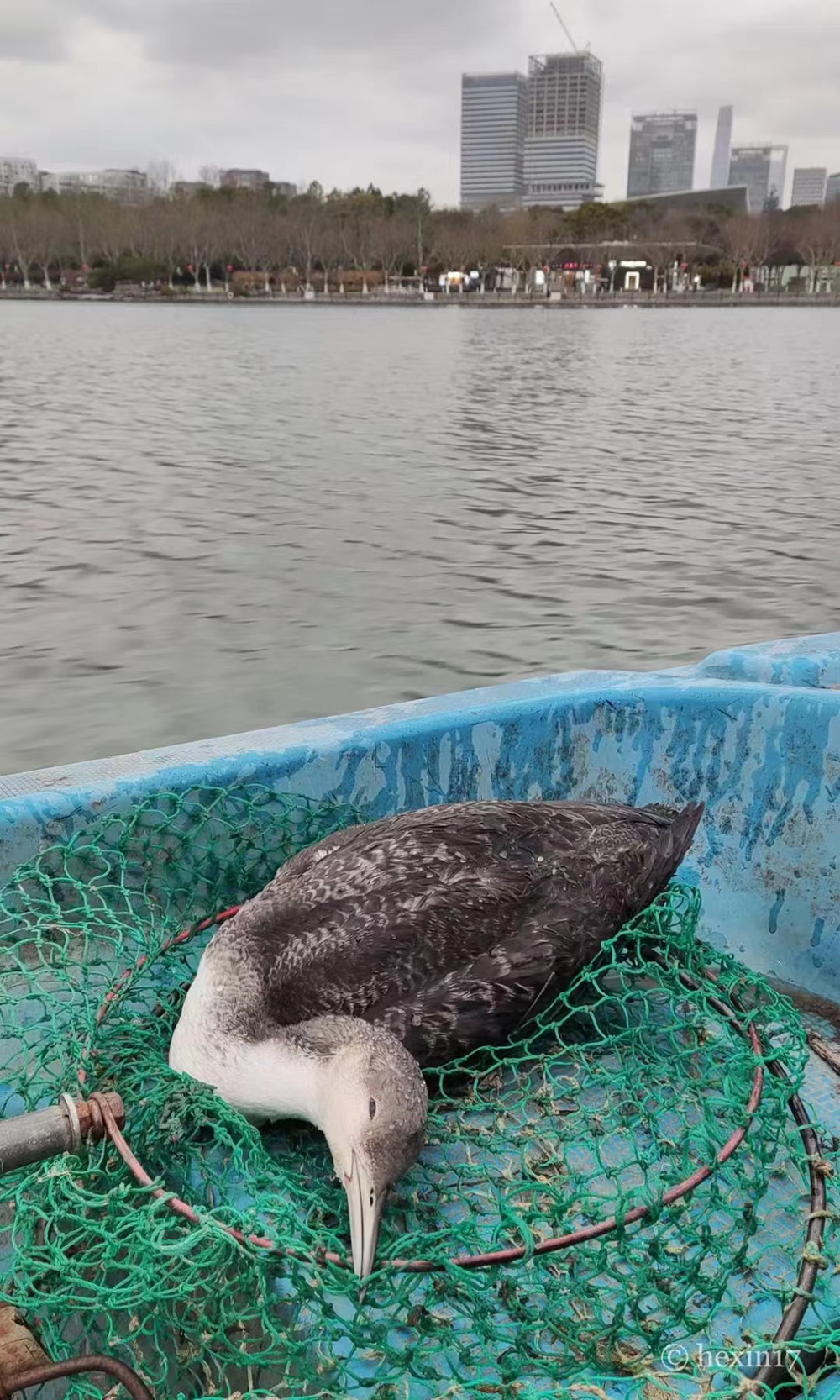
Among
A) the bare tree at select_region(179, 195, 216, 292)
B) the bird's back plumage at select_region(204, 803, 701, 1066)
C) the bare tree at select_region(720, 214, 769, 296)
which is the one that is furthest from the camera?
the bare tree at select_region(720, 214, 769, 296)

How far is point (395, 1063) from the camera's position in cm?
269

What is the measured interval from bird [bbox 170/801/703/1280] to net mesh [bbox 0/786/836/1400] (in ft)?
0.37

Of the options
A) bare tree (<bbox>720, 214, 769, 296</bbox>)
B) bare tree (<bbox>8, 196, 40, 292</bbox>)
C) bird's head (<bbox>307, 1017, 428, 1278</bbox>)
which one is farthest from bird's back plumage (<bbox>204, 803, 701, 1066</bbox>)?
bare tree (<bbox>720, 214, 769, 296</bbox>)

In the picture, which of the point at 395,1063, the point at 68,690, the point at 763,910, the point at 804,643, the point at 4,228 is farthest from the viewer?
the point at 4,228

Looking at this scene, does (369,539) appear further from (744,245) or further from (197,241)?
(744,245)

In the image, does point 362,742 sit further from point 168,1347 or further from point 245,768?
point 168,1347

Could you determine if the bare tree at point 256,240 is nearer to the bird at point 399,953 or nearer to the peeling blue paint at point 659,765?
the peeling blue paint at point 659,765

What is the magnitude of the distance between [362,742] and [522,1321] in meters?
2.02

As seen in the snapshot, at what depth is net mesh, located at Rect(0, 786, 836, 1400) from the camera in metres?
2.37

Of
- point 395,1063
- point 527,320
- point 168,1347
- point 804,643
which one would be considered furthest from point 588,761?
point 527,320

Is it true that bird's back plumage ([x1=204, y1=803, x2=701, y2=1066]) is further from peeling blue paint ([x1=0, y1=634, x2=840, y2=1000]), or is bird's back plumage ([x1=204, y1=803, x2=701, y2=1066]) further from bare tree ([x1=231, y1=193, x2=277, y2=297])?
bare tree ([x1=231, y1=193, x2=277, y2=297])

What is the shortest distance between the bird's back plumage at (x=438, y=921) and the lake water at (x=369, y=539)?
4.86 meters

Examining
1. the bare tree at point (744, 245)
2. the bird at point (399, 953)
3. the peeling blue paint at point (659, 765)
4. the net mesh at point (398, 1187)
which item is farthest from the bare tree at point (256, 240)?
the bird at point (399, 953)

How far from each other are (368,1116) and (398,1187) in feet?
1.42
